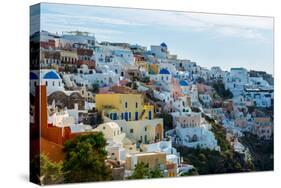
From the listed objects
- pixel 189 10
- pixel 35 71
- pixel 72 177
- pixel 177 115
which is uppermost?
pixel 189 10

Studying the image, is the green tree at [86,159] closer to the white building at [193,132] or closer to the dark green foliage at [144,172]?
the dark green foliage at [144,172]

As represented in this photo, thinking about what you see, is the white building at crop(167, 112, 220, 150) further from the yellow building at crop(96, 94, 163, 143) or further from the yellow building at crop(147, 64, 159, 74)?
the yellow building at crop(147, 64, 159, 74)

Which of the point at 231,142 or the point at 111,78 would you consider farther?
the point at 231,142

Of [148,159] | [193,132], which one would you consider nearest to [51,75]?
[148,159]

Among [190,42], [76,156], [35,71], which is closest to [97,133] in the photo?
[76,156]

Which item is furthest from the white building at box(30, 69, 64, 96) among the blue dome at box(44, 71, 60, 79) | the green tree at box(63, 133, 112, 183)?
the green tree at box(63, 133, 112, 183)

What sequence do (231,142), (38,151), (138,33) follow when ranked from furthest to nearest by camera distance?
1. (231,142)
2. (138,33)
3. (38,151)

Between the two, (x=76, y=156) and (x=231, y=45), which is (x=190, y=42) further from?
(x=76, y=156)

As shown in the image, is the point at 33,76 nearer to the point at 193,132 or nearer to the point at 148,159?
the point at 148,159
